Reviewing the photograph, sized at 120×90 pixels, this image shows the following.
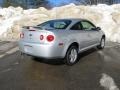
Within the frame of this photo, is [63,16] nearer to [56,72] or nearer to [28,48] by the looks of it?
[28,48]

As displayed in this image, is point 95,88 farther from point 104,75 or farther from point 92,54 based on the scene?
point 92,54

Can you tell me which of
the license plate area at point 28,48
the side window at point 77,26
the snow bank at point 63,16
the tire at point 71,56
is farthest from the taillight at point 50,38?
the snow bank at point 63,16

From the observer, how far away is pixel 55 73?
763cm

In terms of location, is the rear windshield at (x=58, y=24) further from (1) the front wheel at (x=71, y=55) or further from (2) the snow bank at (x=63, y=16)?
(2) the snow bank at (x=63, y=16)

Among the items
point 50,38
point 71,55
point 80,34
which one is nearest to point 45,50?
point 50,38

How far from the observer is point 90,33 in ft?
32.4

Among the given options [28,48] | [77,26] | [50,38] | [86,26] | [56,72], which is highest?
[77,26]

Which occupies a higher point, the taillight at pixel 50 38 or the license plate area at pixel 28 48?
the taillight at pixel 50 38

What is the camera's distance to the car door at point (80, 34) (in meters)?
8.77

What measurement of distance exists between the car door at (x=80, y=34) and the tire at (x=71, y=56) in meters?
0.37

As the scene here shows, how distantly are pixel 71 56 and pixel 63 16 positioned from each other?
12421mm

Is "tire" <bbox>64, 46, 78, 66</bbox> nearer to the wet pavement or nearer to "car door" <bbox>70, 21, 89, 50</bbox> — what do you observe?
the wet pavement

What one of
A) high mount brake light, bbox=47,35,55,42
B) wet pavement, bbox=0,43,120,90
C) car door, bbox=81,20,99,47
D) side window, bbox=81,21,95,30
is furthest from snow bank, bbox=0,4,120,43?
high mount brake light, bbox=47,35,55,42

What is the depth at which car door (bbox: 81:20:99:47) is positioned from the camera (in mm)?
9648
